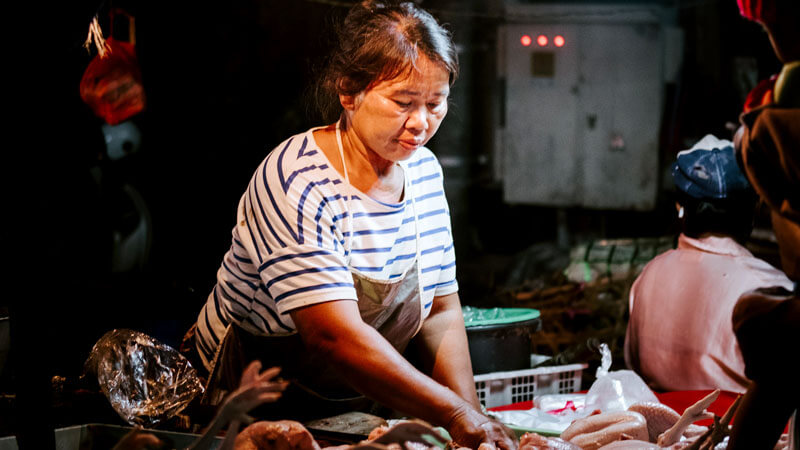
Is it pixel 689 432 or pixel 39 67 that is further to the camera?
pixel 689 432

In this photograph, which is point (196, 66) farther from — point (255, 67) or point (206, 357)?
point (206, 357)

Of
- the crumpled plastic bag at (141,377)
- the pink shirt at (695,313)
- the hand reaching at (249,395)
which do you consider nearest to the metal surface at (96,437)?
the crumpled plastic bag at (141,377)

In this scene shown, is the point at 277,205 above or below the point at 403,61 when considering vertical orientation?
below

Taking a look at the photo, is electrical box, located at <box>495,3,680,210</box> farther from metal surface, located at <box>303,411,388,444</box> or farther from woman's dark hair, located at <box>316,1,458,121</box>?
metal surface, located at <box>303,411,388,444</box>

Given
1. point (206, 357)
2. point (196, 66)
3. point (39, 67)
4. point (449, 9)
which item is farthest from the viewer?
point (449, 9)

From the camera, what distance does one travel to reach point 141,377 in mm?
2002

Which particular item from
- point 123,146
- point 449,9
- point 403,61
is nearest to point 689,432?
point 403,61

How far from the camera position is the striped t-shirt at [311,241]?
1.86 meters

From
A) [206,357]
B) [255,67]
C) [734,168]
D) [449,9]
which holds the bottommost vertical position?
[206,357]

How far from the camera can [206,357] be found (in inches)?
92.4

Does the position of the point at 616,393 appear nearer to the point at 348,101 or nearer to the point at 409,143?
the point at 409,143

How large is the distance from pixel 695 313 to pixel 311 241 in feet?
6.33

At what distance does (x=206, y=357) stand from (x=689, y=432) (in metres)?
1.40

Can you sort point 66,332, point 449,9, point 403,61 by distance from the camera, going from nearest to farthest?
point 403,61 < point 66,332 < point 449,9
